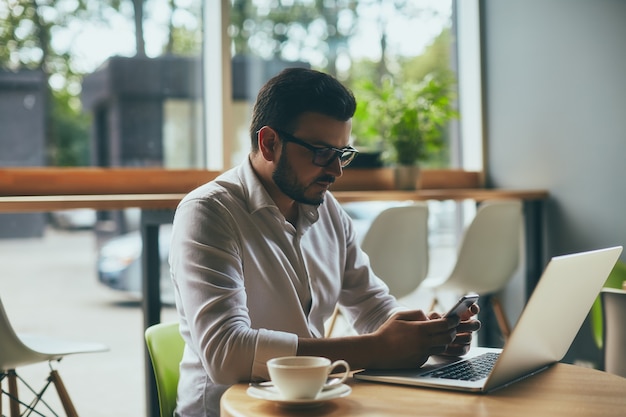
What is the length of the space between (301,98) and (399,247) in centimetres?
190

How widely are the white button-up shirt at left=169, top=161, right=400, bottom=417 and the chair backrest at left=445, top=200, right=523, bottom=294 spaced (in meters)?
1.96

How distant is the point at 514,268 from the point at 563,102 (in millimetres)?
938

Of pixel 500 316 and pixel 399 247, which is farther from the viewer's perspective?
pixel 500 316

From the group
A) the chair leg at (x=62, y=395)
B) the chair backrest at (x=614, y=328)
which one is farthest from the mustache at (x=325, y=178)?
the chair leg at (x=62, y=395)

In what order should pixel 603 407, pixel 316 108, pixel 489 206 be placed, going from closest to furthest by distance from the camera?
pixel 603 407
pixel 316 108
pixel 489 206

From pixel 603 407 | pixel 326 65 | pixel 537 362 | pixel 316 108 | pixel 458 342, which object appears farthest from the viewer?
pixel 326 65

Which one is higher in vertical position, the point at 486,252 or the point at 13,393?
the point at 486,252

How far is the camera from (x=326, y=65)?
4367 millimetres

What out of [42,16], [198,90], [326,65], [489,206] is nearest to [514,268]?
[489,206]

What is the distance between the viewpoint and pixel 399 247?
3.42 metres

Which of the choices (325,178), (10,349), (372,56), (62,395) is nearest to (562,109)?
(372,56)

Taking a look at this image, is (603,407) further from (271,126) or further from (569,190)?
(569,190)

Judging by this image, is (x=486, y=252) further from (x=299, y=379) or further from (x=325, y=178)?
(x=299, y=379)

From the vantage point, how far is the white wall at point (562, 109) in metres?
3.89
